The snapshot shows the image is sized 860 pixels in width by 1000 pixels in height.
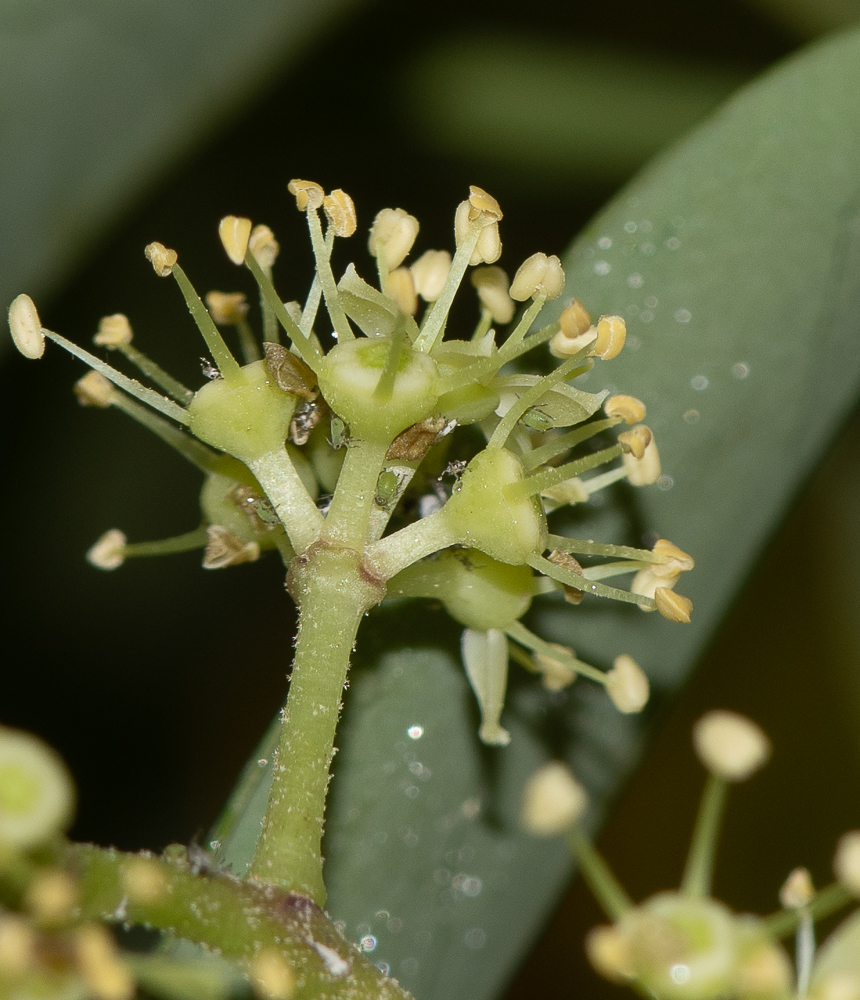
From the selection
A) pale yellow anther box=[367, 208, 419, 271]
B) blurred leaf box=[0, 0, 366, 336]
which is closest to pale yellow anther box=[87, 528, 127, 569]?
blurred leaf box=[0, 0, 366, 336]

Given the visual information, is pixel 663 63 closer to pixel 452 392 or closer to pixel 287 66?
pixel 287 66

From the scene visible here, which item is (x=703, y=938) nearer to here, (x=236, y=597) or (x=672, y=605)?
(x=672, y=605)

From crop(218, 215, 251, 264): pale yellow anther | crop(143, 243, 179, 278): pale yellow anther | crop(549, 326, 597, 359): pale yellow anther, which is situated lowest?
crop(143, 243, 179, 278): pale yellow anther

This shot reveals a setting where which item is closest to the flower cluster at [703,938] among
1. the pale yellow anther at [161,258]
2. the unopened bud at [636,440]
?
the unopened bud at [636,440]

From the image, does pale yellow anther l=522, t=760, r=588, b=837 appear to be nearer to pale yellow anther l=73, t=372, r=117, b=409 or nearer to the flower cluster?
the flower cluster

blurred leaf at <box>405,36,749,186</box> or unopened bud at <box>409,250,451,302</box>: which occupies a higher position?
blurred leaf at <box>405,36,749,186</box>

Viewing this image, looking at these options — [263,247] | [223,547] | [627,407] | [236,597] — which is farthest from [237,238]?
[236,597]
